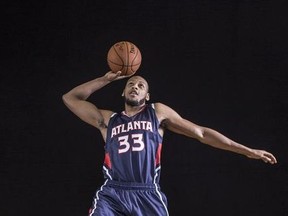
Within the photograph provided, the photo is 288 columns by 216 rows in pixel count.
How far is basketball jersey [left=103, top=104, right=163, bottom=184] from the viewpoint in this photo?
13.2ft

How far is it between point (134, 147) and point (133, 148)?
12 mm

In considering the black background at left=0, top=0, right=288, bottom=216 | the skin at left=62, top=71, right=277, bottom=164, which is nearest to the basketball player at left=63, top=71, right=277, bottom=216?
the skin at left=62, top=71, right=277, bottom=164

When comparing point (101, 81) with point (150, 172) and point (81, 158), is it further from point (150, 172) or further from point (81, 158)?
point (81, 158)

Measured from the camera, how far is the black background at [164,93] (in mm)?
5348

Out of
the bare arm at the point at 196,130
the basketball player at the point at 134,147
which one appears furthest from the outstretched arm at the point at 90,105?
the bare arm at the point at 196,130

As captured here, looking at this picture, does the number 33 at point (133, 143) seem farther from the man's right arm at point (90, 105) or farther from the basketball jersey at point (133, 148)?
the man's right arm at point (90, 105)

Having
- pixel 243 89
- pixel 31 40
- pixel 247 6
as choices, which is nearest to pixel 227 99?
pixel 243 89

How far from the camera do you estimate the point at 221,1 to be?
542 cm

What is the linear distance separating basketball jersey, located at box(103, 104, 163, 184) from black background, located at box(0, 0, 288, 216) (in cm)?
117

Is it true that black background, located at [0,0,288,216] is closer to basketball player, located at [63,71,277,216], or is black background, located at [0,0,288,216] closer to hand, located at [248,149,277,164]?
basketball player, located at [63,71,277,216]

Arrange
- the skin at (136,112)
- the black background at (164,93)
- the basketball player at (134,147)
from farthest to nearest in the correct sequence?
the black background at (164,93) < the skin at (136,112) < the basketball player at (134,147)

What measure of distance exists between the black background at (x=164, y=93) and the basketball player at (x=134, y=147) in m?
1.09

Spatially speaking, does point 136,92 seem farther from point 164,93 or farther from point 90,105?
point 164,93

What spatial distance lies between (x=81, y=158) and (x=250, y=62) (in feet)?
5.90
